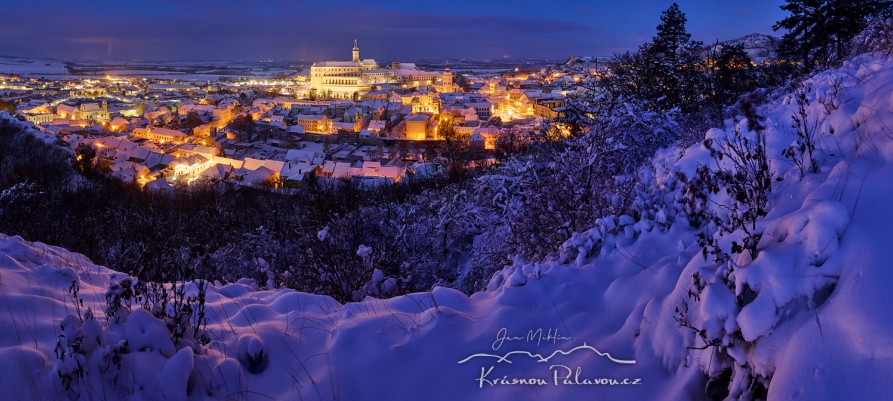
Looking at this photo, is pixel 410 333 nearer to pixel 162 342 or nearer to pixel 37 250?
pixel 162 342

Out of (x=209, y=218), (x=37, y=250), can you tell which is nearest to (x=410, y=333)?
(x=37, y=250)

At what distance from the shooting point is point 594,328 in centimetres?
257

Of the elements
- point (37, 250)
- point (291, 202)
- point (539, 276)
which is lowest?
point (291, 202)

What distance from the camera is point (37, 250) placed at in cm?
445

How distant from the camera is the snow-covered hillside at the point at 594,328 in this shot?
167cm

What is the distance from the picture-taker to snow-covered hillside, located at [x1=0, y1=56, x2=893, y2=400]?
5.47 feet

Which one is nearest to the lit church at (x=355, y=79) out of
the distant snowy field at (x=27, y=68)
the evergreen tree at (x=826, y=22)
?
the evergreen tree at (x=826, y=22)

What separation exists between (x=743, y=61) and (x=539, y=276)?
36.5 feet

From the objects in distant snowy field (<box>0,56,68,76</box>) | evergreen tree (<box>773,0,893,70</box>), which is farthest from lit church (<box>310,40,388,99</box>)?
distant snowy field (<box>0,56,68,76</box>)

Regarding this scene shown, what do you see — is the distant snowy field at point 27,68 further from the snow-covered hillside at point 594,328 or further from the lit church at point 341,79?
the snow-covered hillside at point 594,328
